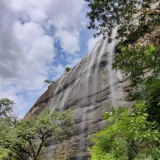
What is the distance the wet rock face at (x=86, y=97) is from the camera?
67.8 feet

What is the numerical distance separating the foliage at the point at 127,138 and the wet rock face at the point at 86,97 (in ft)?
42.0

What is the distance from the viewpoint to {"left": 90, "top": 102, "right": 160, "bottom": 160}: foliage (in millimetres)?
6332

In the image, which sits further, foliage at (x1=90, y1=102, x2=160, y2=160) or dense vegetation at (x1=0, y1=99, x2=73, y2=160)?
dense vegetation at (x1=0, y1=99, x2=73, y2=160)

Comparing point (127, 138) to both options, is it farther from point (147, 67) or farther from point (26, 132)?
point (26, 132)

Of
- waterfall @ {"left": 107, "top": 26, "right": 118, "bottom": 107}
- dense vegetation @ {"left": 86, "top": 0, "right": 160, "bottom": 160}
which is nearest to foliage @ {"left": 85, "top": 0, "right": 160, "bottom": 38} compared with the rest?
dense vegetation @ {"left": 86, "top": 0, "right": 160, "bottom": 160}

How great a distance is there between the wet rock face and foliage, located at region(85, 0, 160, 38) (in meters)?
7.25

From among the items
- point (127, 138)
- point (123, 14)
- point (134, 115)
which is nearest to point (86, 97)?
point (123, 14)

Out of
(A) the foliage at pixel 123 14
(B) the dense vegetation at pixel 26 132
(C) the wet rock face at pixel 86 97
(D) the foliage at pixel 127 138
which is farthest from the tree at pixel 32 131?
(D) the foliage at pixel 127 138

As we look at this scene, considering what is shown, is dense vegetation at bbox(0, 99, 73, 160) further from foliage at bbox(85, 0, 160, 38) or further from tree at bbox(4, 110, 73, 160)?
foliage at bbox(85, 0, 160, 38)

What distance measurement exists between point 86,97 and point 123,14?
11.6 m

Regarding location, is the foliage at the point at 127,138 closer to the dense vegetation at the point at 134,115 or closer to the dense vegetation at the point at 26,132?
the dense vegetation at the point at 134,115

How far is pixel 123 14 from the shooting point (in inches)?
545

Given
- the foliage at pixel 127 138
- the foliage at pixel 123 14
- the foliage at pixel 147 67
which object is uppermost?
the foliage at pixel 123 14

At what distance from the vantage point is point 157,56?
1012 cm
